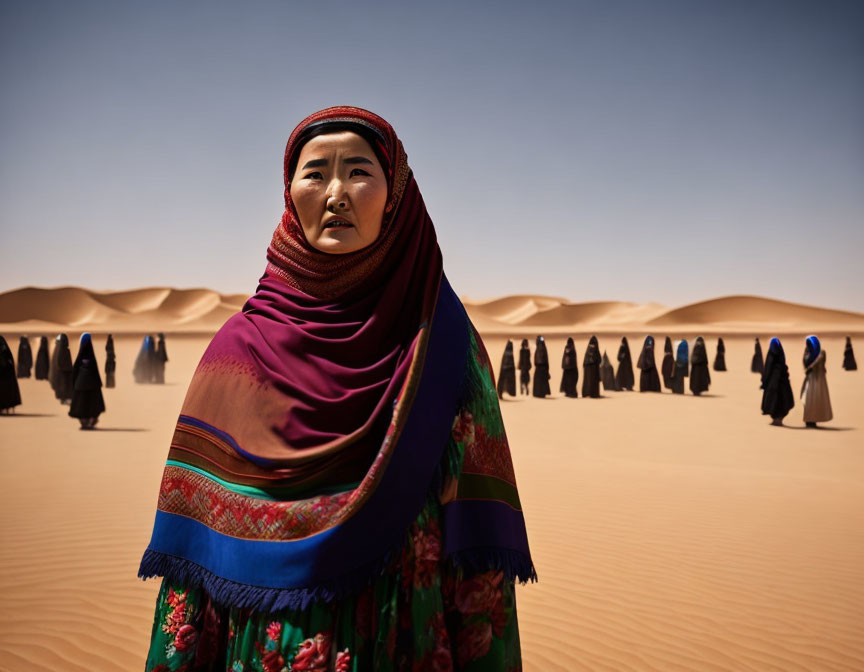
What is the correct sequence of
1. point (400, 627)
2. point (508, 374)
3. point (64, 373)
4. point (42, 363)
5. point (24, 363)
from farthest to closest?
point (24, 363), point (42, 363), point (508, 374), point (64, 373), point (400, 627)

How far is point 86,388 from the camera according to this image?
1394cm

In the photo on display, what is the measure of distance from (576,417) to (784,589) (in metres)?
11.6

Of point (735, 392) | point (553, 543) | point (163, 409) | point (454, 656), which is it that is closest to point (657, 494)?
point (553, 543)

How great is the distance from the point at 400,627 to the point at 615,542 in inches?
226

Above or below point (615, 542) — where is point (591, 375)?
above

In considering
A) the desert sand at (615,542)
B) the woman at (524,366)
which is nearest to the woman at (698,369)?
the woman at (524,366)

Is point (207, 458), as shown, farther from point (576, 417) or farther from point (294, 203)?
point (576, 417)

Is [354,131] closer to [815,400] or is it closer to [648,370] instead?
[815,400]

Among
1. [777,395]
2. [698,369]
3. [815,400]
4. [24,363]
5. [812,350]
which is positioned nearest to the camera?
[812,350]

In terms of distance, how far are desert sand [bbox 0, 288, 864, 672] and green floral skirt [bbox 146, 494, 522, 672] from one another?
9.68 feet

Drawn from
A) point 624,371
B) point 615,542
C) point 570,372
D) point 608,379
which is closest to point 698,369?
point 624,371

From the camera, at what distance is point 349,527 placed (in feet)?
5.52

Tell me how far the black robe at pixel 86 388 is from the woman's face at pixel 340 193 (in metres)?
13.4

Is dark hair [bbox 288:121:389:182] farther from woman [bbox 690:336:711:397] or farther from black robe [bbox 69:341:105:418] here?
woman [bbox 690:336:711:397]
